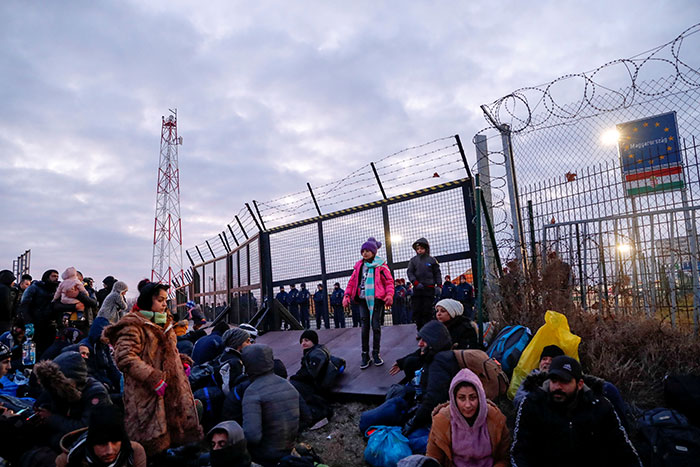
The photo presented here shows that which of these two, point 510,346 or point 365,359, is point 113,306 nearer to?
point 365,359

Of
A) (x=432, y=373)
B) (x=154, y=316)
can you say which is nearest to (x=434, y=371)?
(x=432, y=373)

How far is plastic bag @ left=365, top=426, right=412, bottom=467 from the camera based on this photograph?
3.89 meters

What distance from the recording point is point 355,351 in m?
6.89

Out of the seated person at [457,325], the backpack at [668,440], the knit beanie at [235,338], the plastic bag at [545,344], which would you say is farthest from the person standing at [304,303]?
the backpack at [668,440]

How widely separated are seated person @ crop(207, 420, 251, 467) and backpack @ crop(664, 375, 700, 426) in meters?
3.23

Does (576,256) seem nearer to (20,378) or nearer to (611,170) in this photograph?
(611,170)

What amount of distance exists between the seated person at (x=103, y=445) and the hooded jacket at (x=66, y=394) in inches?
22.5

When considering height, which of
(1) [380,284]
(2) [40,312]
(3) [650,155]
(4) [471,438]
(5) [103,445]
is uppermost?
(3) [650,155]

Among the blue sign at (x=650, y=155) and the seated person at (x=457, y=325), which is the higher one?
the blue sign at (x=650, y=155)

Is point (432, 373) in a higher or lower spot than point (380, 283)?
lower

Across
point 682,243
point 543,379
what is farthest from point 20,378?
point 682,243

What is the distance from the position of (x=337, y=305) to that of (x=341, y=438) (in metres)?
4.90

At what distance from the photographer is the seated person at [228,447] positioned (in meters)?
3.18

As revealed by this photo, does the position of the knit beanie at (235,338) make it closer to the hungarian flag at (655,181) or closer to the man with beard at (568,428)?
the man with beard at (568,428)
